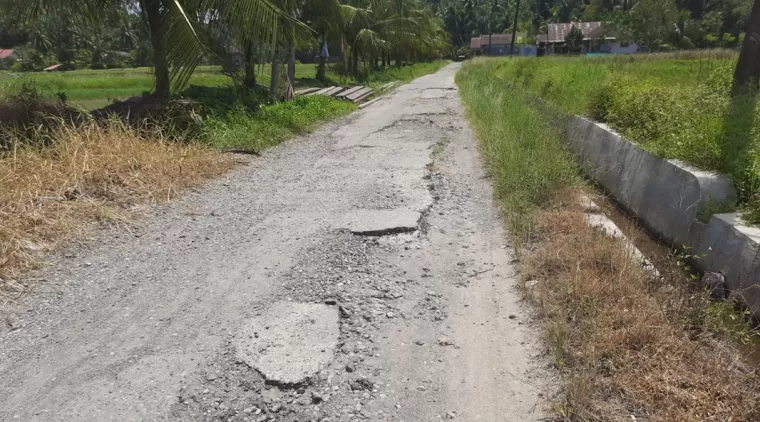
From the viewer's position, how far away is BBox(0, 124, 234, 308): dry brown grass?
13.1 ft

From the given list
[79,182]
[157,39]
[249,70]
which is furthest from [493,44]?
[79,182]

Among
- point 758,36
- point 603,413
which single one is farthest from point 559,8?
point 603,413

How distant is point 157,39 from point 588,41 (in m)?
67.5

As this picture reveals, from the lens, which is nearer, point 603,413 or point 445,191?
point 603,413

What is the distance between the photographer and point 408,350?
283 cm

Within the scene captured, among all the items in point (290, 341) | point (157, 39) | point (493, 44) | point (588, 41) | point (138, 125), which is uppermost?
point (493, 44)

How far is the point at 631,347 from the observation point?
2617mm

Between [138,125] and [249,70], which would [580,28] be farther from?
[138,125]

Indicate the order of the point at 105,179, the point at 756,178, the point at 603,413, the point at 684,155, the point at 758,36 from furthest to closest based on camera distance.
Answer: the point at 758,36 → the point at 105,179 → the point at 684,155 → the point at 756,178 → the point at 603,413

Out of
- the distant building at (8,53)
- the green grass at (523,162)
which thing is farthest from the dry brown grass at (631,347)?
the distant building at (8,53)

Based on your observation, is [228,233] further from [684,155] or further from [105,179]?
[684,155]

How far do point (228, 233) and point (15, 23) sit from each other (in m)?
5.92

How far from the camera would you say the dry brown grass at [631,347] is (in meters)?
2.23

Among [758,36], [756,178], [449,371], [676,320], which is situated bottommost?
[449,371]
